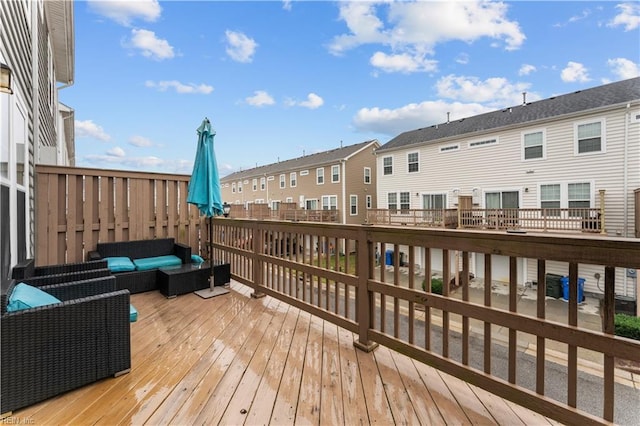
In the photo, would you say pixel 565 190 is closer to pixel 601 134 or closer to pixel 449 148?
pixel 601 134

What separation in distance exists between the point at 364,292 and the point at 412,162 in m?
13.6

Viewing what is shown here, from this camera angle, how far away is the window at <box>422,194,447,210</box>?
13.6 m

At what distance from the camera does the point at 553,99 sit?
12102 mm

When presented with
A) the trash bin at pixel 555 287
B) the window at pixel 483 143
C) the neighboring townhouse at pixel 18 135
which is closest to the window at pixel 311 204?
the window at pixel 483 143

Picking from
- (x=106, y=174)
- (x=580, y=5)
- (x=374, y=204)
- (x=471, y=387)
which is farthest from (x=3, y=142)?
(x=374, y=204)

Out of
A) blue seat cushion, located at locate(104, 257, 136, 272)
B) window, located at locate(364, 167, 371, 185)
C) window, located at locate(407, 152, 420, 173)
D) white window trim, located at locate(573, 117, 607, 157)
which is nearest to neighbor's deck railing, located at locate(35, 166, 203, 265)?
blue seat cushion, located at locate(104, 257, 136, 272)

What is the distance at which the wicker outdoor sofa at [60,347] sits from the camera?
1.66 meters

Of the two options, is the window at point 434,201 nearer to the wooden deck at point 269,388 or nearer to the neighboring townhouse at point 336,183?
the neighboring townhouse at point 336,183

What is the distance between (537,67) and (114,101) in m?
15.1

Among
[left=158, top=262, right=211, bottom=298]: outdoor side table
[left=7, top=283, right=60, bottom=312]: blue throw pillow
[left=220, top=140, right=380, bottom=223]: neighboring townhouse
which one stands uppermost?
[left=220, top=140, right=380, bottom=223]: neighboring townhouse

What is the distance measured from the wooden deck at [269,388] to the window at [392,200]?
13446 millimetres

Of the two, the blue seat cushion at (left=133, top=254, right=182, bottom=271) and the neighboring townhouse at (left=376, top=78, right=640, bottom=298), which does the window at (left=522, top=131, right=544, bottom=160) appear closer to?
the neighboring townhouse at (left=376, top=78, right=640, bottom=298)

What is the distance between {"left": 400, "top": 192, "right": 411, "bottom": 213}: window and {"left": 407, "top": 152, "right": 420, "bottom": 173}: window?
1.30m

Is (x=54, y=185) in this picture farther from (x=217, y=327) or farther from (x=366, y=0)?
(x=366, y=0)
